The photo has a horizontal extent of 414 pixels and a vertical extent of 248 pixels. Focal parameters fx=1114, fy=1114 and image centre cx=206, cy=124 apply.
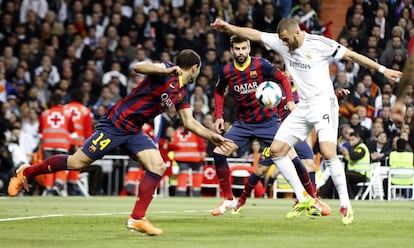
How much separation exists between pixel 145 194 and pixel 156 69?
1.33 meters

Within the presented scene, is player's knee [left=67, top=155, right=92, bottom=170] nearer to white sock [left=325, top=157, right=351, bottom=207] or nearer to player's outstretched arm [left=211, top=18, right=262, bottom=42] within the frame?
player's outstretched arm [left=211, top=18, right=262, bottom=42]

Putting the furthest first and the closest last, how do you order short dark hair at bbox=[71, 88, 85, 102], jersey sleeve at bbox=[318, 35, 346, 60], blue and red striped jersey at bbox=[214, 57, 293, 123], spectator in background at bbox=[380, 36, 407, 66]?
spectator in background at bbox=[380, 36, 407, 66]
short dark hair at bbox=[71, 88, 85, 102]
blue and red striped jersey at bbox=[214, 57, 293, 123]
jersey sleeve at bbox=[318, 35, 346, 60]

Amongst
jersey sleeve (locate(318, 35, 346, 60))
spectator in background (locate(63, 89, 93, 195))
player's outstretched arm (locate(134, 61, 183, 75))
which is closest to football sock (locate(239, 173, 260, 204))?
jersey sleeve (locate(318, 35, 346, 60))

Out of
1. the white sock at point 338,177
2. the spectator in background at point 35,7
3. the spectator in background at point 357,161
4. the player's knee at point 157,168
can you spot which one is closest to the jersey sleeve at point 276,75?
the white sock at point 338,177

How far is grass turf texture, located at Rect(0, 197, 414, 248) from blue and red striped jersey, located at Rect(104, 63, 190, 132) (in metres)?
1.22

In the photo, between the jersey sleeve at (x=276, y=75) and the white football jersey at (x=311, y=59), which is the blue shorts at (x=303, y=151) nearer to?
the jersey sleeve at (x=276, y=75)

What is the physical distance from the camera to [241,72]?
15.5m

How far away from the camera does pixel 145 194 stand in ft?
38.3

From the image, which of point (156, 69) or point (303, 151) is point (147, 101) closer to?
point (156, 69)

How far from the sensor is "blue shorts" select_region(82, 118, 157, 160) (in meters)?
12.2

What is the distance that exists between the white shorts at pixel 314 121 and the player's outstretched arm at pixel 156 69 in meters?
2.50

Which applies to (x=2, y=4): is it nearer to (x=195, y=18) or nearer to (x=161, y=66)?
(x=195, y=18)

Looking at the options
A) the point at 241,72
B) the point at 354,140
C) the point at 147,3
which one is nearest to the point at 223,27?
the point at 241,72

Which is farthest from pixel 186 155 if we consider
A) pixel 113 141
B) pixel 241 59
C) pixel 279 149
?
pixel 113 141
